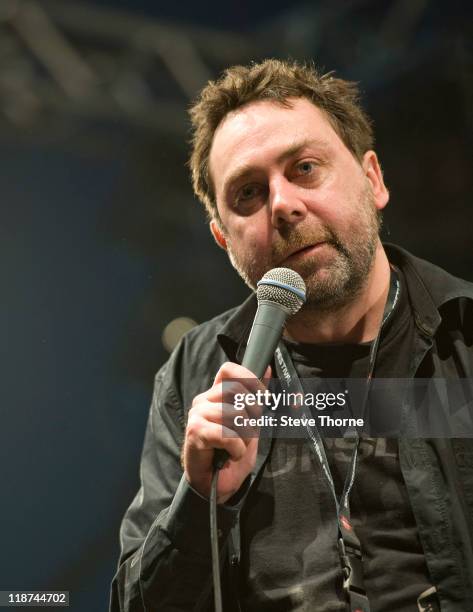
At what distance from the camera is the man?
4.02 ft

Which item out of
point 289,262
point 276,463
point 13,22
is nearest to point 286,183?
point 289,262

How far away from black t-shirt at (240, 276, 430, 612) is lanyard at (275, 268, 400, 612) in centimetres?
3

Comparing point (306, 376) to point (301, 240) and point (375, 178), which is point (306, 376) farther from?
point (375, 178)

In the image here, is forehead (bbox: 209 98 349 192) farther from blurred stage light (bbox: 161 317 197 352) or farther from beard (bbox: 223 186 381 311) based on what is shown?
blurred stage light (bbox: 161 317 197 352)

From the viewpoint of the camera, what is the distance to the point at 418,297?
1507 millimetres

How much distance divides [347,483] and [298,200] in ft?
2.05

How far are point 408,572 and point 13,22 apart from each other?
2.03m

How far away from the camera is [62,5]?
2.13m

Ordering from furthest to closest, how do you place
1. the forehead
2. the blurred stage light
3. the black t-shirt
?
the blurred stage light → the forehead → the black t-shirt

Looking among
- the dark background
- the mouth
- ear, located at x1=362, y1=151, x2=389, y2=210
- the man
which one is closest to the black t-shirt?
the man

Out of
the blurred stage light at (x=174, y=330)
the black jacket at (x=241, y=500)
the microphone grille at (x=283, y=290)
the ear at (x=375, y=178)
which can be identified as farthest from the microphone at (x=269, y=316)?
the blurred stage light at (x=174, y=330)

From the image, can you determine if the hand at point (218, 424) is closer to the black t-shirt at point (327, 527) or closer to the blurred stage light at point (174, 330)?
the black t-shirt at point (327, 527)

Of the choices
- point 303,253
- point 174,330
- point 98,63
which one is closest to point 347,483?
point 303,253

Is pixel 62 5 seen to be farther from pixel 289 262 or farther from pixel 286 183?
pixel 289 262
